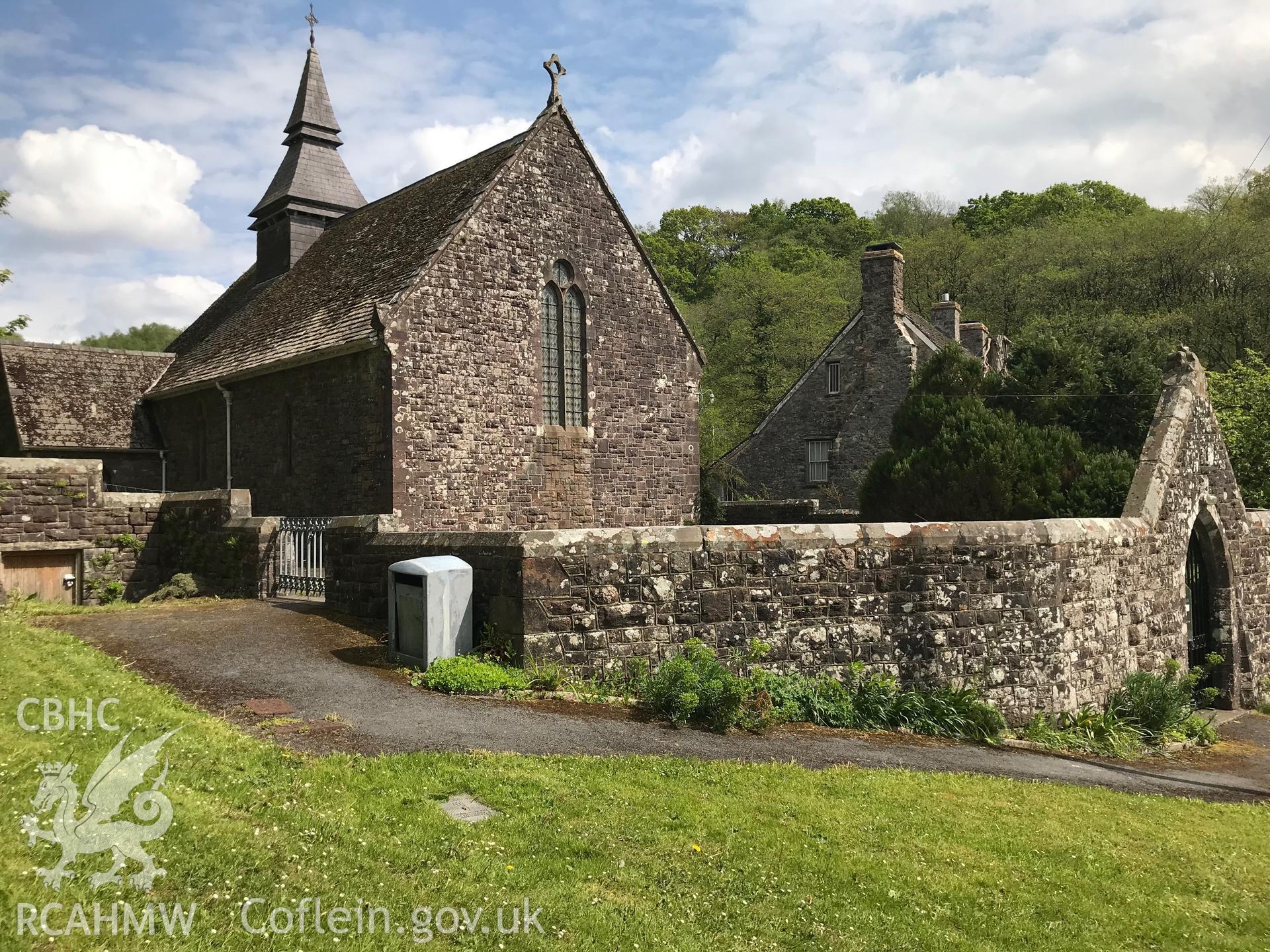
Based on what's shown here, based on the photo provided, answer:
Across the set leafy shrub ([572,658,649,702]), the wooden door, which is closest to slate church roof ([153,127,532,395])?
the wooden door

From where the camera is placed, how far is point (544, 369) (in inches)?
814

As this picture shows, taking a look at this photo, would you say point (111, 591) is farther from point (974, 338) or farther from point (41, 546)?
point (974, 338)

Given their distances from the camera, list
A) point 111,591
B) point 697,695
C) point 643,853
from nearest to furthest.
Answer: point 643,853
point 697,695
point 111,591

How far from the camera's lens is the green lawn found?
13.9 ft

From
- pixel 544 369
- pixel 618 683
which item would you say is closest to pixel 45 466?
pixel 544 369

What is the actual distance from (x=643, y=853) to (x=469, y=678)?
3.84 m

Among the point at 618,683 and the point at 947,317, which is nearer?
the point at 618,683

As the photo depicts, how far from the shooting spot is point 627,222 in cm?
2219

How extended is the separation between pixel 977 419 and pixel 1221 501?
289 inches

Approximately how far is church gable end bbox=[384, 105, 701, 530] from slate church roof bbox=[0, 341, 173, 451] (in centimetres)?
1261

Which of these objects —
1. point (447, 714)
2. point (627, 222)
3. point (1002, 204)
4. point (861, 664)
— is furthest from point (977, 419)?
point (1002, 204)

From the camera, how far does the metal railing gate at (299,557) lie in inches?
572

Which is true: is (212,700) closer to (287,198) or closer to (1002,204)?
(287,198)

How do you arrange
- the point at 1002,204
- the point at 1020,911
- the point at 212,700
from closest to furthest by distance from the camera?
the point at 1020,911
the point at 212,700
the point at 1002,204
